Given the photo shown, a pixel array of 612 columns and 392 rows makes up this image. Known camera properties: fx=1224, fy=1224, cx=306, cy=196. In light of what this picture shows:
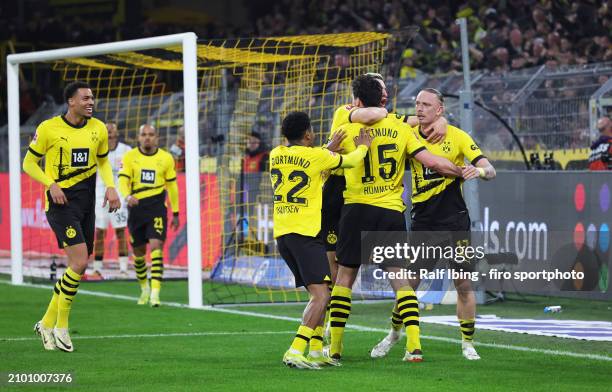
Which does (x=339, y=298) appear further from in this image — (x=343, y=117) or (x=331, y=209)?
(x=343, y=117)

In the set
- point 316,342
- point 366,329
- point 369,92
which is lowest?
point 366,329

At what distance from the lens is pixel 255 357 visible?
10.0m

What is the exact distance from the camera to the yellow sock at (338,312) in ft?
31.7

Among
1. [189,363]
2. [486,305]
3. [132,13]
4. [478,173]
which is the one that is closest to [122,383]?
[189,363]

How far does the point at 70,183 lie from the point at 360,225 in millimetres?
2949

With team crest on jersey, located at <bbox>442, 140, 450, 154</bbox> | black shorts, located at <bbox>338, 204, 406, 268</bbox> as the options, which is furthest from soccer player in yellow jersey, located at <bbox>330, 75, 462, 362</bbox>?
team crest on jersey, located at <bbox>442, 140, 450, 154</bbox>

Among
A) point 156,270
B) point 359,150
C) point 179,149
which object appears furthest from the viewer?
point 179,149

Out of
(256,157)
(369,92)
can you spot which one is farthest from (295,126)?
(256,157)

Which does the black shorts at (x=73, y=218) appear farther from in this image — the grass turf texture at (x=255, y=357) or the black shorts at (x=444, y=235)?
the black shorts at (x=444, y=235)

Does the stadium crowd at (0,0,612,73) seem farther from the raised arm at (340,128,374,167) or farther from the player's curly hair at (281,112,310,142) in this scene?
the player's curly hair at (281,112,310,142)

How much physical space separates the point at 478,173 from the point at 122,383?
3194mm

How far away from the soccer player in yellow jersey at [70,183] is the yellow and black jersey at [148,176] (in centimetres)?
417

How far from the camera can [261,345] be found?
10.8 metres

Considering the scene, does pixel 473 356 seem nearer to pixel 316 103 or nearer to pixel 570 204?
pixel 570 204
